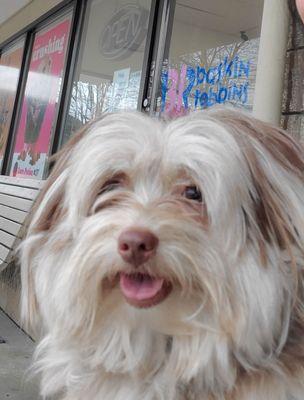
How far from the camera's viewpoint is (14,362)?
167 inches

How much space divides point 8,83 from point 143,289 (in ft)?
26.1

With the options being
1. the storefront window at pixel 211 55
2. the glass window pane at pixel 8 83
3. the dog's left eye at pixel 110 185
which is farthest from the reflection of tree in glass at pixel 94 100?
the dog's left eye at pixel 110 185

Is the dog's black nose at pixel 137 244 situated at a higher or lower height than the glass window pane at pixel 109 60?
lower

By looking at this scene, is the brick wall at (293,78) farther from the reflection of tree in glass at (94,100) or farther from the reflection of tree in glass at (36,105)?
the reflection of tree in glass at (36,105)

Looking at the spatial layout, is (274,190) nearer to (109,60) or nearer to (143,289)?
(143,289)

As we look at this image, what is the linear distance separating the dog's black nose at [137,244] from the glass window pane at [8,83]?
24.1ft

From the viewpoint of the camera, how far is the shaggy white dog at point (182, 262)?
1524mm

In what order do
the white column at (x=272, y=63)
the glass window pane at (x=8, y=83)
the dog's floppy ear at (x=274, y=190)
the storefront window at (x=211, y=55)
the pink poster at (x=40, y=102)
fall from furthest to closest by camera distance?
1. the glass window pane at (x=8, y=83)
2. the pink poster at (x=40, y=102)
3. the storefront window at (x=211, y=55)
4. the white column at (x=272, y=63)
5. the dog's floppy ear at (x=274, y=190)

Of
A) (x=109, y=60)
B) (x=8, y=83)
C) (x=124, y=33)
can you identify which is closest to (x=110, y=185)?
(x=124, y=33)

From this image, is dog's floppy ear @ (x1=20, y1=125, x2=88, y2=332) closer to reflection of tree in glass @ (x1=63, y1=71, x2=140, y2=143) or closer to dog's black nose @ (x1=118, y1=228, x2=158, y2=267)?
dog's black nose @ (x1=118, y1=228, x2=158, y2=267)

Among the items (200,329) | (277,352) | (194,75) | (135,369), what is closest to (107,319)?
(135,369)

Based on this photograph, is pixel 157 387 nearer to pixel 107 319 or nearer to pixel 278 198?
pixel 107 319

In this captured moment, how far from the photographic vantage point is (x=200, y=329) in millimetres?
1581

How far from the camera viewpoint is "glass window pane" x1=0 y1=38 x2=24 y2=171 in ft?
28.1
